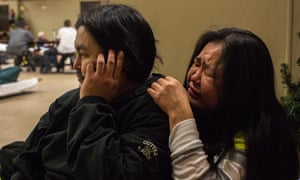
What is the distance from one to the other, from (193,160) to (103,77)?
0.96 feet

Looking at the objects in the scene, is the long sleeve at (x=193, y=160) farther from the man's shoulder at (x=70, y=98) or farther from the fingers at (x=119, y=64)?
the man's shoulder at (x=70, y=98)

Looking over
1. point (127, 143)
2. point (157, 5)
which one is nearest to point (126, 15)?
point (127, 143)

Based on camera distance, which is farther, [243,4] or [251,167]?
[243,4]

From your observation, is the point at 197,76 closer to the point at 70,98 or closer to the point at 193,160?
the point at 193,160

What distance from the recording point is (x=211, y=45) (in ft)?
3.28

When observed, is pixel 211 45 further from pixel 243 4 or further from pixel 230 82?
pixel 243 4

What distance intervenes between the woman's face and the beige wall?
0.93 m

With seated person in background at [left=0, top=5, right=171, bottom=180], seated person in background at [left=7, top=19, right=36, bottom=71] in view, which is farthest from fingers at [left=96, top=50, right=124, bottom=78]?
seated person in background at [left=7, top=19, right=36, bottom=71]

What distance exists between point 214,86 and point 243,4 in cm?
115

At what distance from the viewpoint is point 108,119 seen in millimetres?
883

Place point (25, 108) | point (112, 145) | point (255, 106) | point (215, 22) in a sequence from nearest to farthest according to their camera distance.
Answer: point (112, 145), point (255, 106), point (215, 22), point (25, 108)

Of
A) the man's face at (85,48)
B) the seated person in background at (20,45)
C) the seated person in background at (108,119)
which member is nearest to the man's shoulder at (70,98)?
the seated person in background at (108,119)

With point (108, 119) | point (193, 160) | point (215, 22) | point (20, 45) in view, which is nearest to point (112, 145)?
point (108, 119)

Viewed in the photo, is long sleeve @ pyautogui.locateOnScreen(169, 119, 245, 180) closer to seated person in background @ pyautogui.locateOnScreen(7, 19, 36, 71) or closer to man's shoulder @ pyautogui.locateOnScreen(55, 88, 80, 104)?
man's shoulder @ pyautogui.locateOnScreen(55, 88, 80, 104)
